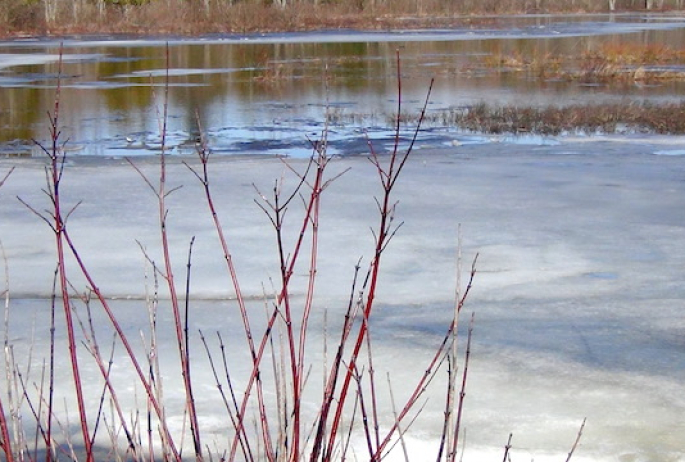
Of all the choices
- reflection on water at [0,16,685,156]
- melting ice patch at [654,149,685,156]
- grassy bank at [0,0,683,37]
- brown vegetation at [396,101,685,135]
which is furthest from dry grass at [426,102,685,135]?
grassy bank at [0,0,683,37]

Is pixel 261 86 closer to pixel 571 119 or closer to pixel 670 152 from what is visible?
pixel 571 119

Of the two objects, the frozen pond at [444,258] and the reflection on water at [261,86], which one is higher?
the reflection on water at [261,86]

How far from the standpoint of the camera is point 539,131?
14.9 meters

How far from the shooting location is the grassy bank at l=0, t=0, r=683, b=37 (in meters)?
51.6

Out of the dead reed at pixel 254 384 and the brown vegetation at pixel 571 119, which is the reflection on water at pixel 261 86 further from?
Answer: the dead reed at pixel 254 384

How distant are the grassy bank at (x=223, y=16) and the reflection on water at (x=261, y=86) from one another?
31.7ft

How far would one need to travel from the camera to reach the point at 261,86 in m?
23.4

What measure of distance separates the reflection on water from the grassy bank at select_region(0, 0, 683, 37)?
31.7ft

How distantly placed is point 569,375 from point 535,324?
81 cm

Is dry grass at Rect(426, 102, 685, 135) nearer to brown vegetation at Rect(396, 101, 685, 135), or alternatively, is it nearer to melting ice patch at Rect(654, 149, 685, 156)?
brown vegetation at Rect(396, 101, 685, 135)

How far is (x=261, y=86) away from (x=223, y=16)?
105 ft

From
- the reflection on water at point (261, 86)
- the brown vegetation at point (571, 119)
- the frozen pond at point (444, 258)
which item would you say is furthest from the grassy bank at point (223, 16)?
the frozen pond at point (444, 258)

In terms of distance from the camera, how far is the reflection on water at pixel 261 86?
15.3 meters

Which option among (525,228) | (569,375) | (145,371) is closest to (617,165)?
(525,228)
